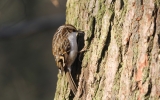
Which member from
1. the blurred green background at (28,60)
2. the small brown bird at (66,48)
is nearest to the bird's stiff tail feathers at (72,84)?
the small brown bird at (66,48)

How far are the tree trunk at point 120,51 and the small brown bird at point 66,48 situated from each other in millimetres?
87

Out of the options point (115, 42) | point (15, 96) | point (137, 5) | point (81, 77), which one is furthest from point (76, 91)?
point (15, 96)

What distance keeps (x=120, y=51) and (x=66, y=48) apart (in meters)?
0.67

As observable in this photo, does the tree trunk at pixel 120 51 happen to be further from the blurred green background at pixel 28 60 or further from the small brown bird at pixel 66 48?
the blurred green background at pixel 28 60

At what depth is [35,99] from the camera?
28.2 ft

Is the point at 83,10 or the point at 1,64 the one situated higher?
the point at 83,10

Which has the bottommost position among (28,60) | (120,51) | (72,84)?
(28,60)

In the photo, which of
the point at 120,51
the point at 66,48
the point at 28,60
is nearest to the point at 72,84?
the point at 66,48

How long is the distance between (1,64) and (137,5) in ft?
20.7

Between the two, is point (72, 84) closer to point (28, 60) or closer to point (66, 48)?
point (66, 48)

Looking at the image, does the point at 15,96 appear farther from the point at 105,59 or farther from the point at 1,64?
the point at 105,59

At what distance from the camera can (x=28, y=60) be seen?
29.5 feet

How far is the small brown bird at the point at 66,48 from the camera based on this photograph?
3.21 m

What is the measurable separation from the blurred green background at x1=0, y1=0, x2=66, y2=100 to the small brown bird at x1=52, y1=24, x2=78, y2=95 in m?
4.76
